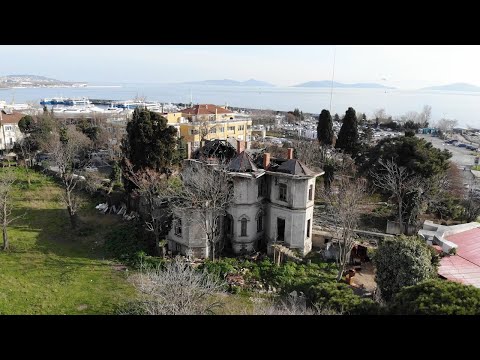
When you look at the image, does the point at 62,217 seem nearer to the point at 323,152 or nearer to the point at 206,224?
the point at 206,224

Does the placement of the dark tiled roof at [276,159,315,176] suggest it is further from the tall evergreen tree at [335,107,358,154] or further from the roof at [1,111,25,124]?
the roof at [1,111,25,124]

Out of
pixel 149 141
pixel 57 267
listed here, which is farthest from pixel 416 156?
pixel 57 267

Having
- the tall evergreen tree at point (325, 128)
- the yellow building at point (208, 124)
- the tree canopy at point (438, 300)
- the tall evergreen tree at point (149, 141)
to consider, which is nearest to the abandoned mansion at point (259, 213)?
the tall evergreen tree at point (149, 141)

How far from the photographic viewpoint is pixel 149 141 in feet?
72.9

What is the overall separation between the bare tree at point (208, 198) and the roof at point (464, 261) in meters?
9.26

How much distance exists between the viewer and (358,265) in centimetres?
1753

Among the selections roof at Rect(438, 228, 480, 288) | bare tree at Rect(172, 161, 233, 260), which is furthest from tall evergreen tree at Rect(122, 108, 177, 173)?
roof at Rect(438, 228, 480, 288)

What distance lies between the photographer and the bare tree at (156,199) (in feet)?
60.4

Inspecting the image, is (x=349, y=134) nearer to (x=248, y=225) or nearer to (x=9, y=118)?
(x=248, y=225)

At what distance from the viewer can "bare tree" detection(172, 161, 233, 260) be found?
17.1 meters

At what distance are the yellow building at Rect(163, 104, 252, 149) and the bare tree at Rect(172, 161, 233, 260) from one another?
17748mm

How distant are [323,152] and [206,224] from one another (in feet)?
59.5

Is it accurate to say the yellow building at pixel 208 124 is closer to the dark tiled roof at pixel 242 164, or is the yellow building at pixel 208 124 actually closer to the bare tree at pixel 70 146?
the bare tree at pixel 70 146

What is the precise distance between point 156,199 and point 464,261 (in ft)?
46.6
